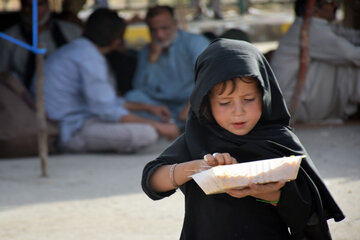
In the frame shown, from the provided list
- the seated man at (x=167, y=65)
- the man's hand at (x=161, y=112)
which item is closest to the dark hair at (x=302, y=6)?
the seated man at (x=167, y=65)

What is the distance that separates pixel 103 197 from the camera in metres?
4.38

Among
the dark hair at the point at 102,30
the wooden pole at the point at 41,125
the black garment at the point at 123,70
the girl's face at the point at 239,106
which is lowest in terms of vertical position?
the black garment at the point at 123,70

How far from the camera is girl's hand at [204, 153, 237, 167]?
79.0 inches

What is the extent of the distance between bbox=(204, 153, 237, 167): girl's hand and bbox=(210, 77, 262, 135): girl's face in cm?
18

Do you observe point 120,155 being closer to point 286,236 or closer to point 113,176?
point 113,176

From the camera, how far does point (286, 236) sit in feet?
7.29

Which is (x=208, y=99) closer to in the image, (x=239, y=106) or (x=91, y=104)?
(x=239, y=106)

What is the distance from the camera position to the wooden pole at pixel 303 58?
623 cm

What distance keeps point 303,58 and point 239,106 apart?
4.33 metres

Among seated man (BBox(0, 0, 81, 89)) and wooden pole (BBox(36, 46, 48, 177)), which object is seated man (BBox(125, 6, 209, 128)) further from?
wooden pole (BBox(36, 46, 48, 177))

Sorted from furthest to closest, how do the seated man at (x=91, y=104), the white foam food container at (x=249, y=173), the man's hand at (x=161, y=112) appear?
the man's hand at (x=161, y=112), the seated man at (x=91, y=104), the white foam food container at (x=249, y=173)

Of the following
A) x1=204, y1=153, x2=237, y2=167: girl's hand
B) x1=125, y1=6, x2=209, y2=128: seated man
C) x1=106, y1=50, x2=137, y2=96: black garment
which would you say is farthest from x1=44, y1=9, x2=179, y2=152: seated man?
x1=204, y1=153, x2=237, y2=167: girl's hand

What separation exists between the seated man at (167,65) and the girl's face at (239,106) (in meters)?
4.16

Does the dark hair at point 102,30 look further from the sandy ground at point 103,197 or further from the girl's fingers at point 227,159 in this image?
the girl's fingers at point 227,159
